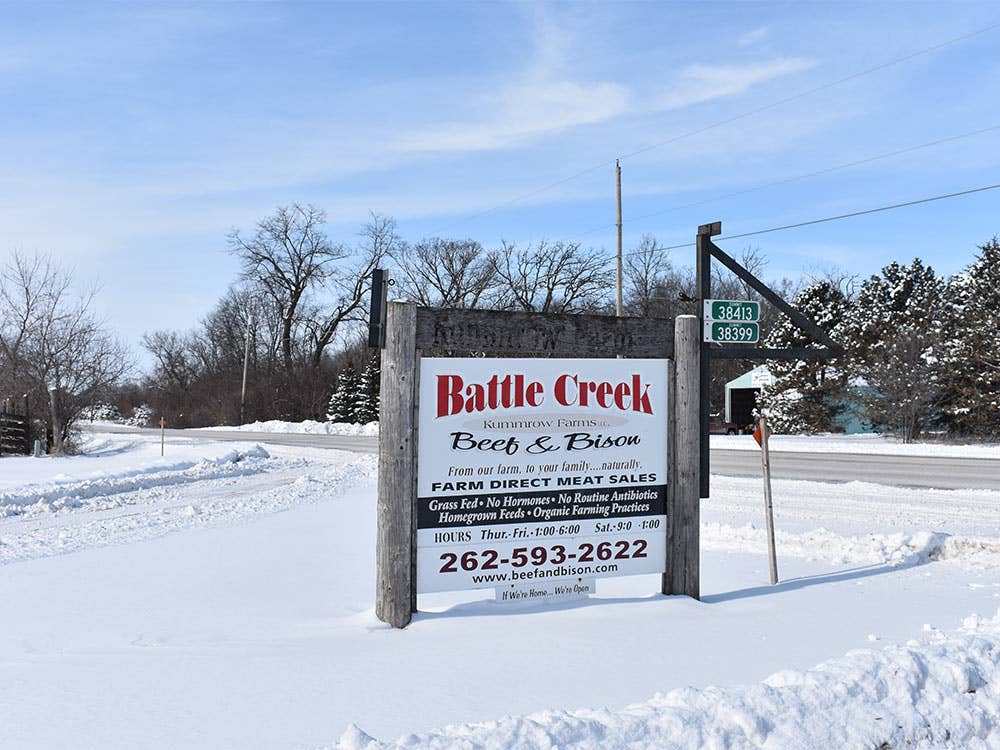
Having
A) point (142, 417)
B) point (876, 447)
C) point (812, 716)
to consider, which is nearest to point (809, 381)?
point (876, 447)

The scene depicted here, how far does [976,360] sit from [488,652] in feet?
111

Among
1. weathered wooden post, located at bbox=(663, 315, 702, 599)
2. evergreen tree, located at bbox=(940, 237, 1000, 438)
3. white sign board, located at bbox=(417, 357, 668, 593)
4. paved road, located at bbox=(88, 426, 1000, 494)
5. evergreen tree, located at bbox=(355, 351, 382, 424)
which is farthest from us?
evergreen tree, located at bbox=(355, 351, 382, 424)

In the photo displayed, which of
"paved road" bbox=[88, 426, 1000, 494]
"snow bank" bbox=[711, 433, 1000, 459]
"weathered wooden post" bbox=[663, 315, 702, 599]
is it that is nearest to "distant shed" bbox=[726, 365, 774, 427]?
"snow bank" bbox=[711, 433, 1000, 459]

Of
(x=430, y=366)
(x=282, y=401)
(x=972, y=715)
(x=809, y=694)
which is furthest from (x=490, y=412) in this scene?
(x=282, y=401)

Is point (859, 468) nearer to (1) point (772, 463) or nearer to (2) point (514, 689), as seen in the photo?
(1) point (772, 463)

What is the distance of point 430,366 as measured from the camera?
6.24 metres

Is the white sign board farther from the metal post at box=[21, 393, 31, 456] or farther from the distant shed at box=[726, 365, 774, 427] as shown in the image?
the distant shed at box=[726, 365, 774, 427]

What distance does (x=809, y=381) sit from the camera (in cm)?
4044

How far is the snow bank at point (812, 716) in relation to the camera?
3750mm

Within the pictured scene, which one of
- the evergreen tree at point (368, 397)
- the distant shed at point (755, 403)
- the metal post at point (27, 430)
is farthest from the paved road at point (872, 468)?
the evergreen tree at point (368, 397)

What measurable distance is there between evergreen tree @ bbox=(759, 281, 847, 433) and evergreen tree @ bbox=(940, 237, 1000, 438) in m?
5.34

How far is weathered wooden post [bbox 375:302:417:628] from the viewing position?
5973mm

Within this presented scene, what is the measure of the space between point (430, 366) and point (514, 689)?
2.46m

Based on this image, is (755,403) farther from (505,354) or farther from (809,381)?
(505,354)
